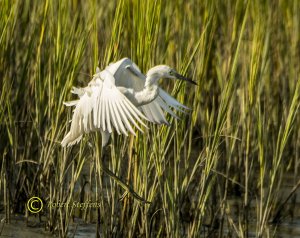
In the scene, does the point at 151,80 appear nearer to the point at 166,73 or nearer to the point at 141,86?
the point at 166,73

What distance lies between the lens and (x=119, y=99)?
13.6 ft

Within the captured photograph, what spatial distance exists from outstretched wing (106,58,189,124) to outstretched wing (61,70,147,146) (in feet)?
0.34

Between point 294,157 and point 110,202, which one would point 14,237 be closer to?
point 110,202

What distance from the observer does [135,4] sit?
4.61m

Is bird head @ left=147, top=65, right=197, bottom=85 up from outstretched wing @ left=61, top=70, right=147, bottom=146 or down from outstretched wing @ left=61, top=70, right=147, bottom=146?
up

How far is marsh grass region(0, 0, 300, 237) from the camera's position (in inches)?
175

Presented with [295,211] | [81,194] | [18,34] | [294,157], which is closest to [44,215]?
[81,194]

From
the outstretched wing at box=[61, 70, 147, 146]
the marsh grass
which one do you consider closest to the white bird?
the outstretched wing at box=[61, 70, 147, 146]

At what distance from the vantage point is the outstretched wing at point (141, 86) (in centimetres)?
438

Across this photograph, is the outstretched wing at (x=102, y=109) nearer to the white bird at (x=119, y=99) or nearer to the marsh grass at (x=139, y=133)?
the white bird at (x=119, y=99)

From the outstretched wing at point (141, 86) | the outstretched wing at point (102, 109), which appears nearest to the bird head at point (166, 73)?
the outstretched wing at point (141, 86)

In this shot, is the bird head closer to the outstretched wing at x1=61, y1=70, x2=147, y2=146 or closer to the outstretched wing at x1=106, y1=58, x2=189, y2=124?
the outstretched wing at x1=106, y1=58, x2=189, y2=124

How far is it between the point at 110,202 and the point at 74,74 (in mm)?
818

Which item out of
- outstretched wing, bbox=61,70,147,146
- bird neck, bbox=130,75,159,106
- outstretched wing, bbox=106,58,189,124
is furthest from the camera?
bird neck, bbox=130,75,159,106
